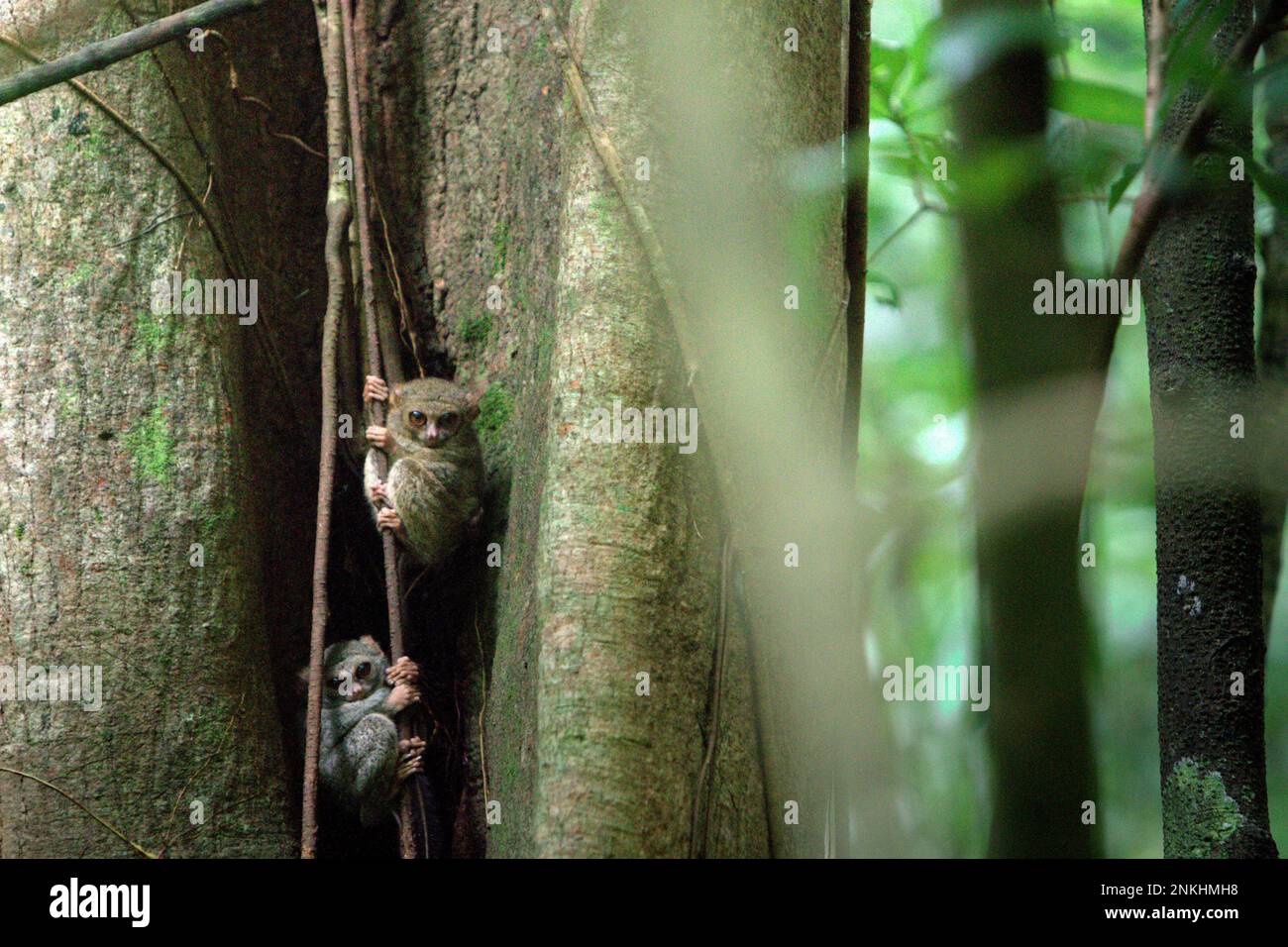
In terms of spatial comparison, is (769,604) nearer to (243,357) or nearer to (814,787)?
(814,787)

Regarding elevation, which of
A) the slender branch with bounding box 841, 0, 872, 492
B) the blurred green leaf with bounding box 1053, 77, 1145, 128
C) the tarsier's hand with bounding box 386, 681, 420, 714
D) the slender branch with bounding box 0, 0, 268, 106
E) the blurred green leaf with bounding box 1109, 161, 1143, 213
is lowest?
the tarsier's hand with bounding box 386, 681, 420, 714

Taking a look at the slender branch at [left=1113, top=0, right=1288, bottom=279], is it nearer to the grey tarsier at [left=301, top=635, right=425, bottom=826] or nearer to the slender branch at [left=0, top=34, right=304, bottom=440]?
the grey tarsier at [left=301, top=635, right=425, bottom=826]

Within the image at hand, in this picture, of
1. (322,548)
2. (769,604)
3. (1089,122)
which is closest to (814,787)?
(769,604)

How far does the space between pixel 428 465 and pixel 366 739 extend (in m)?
0.90

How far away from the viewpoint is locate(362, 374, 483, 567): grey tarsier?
11.9ft

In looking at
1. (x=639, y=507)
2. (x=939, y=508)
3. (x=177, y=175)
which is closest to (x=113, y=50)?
(x=177, y=175)

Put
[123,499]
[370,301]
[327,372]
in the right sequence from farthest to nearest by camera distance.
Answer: [370,301] → [327,372] → [123,499]

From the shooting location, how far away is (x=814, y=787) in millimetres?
2977

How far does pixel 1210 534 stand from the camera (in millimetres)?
2418

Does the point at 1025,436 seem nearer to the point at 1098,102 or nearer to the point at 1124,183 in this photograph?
the point at 1098,102

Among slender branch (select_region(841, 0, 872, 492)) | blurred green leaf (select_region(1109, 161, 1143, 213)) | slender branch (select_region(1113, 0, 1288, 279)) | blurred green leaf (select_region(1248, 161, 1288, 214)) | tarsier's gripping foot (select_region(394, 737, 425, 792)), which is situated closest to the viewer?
slender branch (select_region(1113, 0, 1288, 279))

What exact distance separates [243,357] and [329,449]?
54 centimetres

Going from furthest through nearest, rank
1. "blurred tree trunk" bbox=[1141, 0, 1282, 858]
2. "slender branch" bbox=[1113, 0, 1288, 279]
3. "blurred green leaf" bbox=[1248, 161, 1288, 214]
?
"blurred tree trunk" bbox=[1141, 0, 1282, 858] → "blurred green leaf" bbox=[1248, 161, 1288, 214] → "slender branch" bbox=[1113, 0, 1288, 279]

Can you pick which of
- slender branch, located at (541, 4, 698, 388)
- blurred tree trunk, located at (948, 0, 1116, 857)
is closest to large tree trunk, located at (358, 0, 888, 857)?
slender branch, located at (541, 4, 698, 388)
